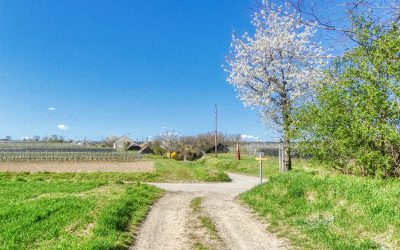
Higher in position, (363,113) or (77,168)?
(363,113)

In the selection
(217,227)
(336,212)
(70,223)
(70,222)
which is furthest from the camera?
(217,227)

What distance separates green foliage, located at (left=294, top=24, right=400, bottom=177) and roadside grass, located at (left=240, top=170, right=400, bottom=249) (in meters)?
1.32

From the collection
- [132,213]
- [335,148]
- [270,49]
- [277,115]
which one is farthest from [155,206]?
[270,49]

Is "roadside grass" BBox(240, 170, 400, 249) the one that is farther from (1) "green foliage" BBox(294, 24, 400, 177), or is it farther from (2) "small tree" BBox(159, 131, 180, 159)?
(2) "small tree" BBox(159, 131, 180, 159)

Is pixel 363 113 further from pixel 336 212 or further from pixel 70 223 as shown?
pixel 70 223

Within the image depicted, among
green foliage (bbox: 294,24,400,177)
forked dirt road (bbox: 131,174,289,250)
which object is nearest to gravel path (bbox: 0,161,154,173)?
forked dirt road (bbox: 131,174,289,250)

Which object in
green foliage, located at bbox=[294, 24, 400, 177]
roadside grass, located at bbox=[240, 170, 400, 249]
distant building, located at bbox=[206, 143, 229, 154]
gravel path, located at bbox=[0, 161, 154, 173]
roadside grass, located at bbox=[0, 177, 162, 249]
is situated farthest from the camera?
distant building, located at bbox=[206, 143, 229, 154]

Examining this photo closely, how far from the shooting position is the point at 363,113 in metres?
12.7

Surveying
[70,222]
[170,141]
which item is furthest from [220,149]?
[70,222]

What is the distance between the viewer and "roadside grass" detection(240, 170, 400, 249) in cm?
855

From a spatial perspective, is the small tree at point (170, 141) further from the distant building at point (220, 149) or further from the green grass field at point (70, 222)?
the green grass field at point (70, 222)

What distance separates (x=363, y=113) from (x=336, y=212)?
3.85 meters

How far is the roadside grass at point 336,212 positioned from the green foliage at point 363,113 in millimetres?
1317

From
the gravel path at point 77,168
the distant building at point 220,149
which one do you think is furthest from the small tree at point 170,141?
the gravel path at point 77,168
